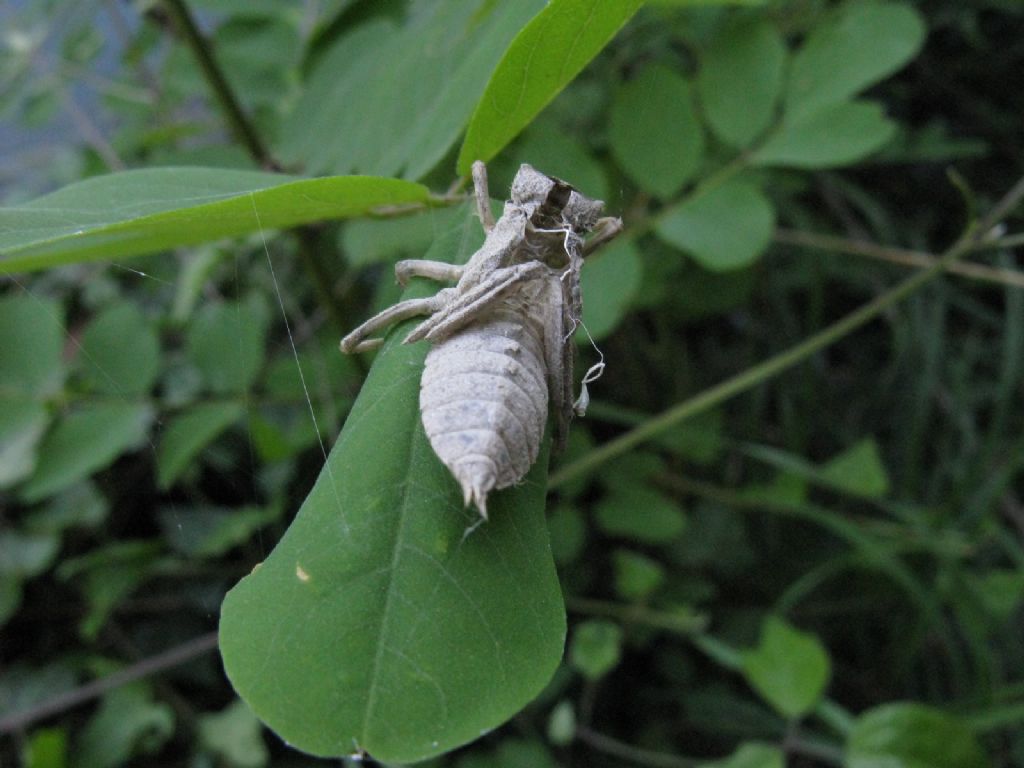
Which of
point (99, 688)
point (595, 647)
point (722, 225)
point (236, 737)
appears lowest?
point (595, 647)

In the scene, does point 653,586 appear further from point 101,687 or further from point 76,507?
point 76,507

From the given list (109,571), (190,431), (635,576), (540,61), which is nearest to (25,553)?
(109,571)

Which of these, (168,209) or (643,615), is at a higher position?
(168,209)

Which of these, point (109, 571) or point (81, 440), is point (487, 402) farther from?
point (109, 571)

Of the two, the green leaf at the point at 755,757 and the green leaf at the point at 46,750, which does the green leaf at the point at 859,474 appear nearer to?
the green leaf at the point at 755,757

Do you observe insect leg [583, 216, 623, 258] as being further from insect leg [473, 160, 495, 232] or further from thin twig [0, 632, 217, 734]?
thin twig [0, 632, 217, 734]

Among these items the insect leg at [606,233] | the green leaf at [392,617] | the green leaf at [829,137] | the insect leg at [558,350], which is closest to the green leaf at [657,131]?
the green leaf at [829,137]
